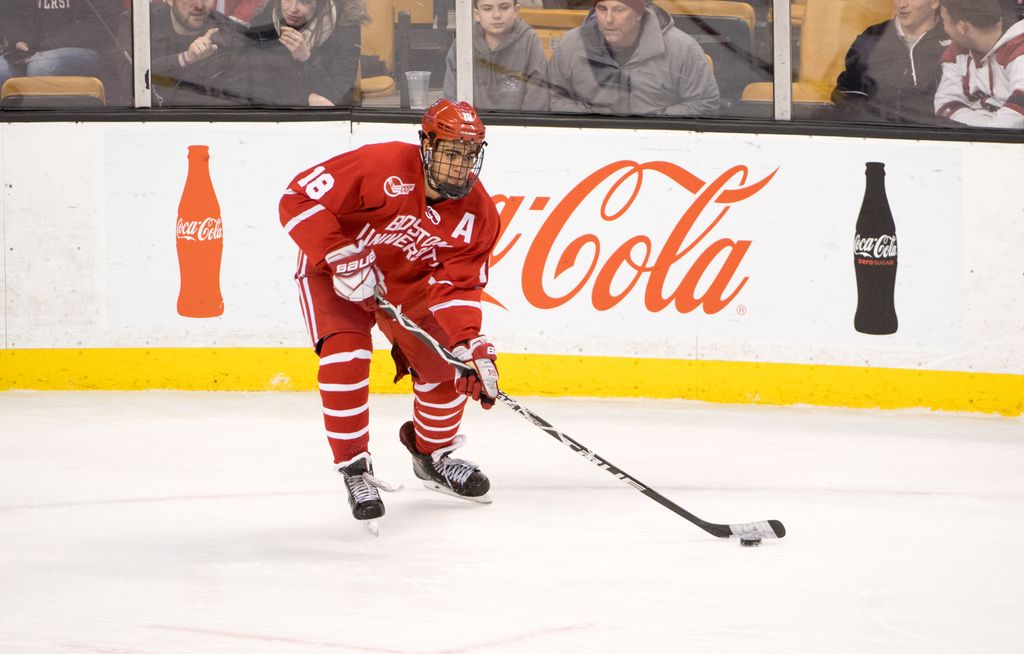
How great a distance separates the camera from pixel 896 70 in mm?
5109

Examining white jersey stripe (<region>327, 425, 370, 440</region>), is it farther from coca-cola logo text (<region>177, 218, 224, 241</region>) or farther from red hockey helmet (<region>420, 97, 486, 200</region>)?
coca-cola logo text (<region>177, 218, 224, 241</region>)

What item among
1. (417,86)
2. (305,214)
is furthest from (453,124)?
(417,86)

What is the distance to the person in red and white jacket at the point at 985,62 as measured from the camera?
16.4 feet

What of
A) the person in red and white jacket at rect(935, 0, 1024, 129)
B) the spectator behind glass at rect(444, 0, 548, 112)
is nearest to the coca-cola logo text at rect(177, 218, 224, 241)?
the spectator behind glass at rect(444, 0, 548, 112)

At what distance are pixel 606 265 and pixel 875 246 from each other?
1.00 metres

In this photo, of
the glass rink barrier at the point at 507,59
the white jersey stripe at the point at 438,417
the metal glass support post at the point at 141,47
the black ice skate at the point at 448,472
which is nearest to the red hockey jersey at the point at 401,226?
the white jersey stripe at the point at 438,417

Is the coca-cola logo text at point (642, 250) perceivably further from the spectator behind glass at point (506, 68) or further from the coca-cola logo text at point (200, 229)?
the coca-cola logo text at point (200, 229)

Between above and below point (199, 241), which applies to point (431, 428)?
below

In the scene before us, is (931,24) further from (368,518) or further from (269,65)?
(368,518)

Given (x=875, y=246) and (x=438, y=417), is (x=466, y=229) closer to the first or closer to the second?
(x=438, y=417)

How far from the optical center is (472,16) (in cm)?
516

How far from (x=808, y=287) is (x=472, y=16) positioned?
1649mm

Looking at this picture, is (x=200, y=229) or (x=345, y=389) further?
(x=200, y=229)

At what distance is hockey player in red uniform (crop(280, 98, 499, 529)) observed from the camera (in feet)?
10.2
